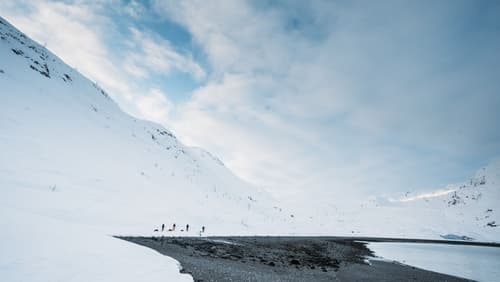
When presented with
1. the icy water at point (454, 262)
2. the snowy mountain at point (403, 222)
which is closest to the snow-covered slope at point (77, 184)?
the icy water at point (454, 262)

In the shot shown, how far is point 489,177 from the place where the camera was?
162125 mm

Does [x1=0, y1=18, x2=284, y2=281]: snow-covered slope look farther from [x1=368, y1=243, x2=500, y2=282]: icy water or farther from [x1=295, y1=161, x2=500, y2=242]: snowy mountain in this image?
[x1=295, y1=161, x2=500, y2=242]: snowy mountain

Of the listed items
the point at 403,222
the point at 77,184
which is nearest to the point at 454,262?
the point at 77,184

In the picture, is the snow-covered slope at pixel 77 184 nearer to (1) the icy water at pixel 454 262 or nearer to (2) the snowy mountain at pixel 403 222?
(1) the icy water at pixel 454 262

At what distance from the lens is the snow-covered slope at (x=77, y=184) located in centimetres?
849

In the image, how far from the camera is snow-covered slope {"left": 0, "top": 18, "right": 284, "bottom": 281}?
8.49 m

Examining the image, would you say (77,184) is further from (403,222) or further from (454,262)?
(403,222)

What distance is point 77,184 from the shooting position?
24781mm

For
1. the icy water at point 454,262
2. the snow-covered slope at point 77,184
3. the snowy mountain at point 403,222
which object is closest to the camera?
the snow-covered slope at point 77,184

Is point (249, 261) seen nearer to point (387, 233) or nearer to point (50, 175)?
point (50, 175)

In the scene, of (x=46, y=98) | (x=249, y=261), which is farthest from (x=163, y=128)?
(x=249, y=261)

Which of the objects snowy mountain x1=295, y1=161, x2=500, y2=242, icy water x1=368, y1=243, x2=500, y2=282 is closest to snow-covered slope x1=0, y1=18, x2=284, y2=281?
icy water x1=368, y1=243, x2=500, y2=282

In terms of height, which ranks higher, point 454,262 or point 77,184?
point 77,184

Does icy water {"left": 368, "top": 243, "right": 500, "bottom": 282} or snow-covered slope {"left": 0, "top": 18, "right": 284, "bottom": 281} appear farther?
icy water {"left": 368, "top": 243, "right": 500, "bottom": 282}
